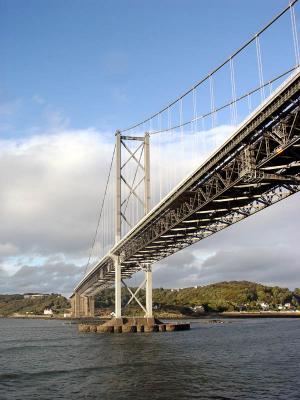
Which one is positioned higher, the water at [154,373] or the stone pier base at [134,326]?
the stone pier base at [134,326]

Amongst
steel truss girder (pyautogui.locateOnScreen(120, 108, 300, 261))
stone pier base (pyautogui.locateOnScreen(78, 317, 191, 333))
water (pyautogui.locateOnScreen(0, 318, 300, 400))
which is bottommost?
water (pyautogui.locateOnScreen(0, 318, 300, 400))

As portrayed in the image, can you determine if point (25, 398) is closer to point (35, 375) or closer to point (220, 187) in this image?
point (35, 375)

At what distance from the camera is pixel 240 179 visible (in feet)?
104

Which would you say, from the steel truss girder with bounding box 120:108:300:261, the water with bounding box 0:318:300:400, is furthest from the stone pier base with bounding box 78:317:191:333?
the water with bounding box 0:318:300:400

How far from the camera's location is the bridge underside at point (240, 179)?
27.0 meters

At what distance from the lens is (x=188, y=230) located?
52.6 meters

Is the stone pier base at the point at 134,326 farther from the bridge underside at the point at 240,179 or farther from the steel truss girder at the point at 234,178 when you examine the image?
the steel truss girder at the point at 234,178

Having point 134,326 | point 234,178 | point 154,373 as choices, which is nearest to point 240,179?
point 234,178

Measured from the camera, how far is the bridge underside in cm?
2702

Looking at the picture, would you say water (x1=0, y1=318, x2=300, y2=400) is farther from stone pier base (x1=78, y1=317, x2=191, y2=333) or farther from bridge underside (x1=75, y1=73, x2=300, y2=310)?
stone pier base (x1=78, y1=317, x2=191, y2=333)

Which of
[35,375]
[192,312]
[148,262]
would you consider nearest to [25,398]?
[35,375]

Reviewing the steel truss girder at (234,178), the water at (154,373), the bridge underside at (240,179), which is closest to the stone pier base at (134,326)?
the bridge underside at (240,179)

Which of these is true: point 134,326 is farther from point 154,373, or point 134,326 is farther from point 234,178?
point 154,373

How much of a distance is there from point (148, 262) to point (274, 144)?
4791 cm
